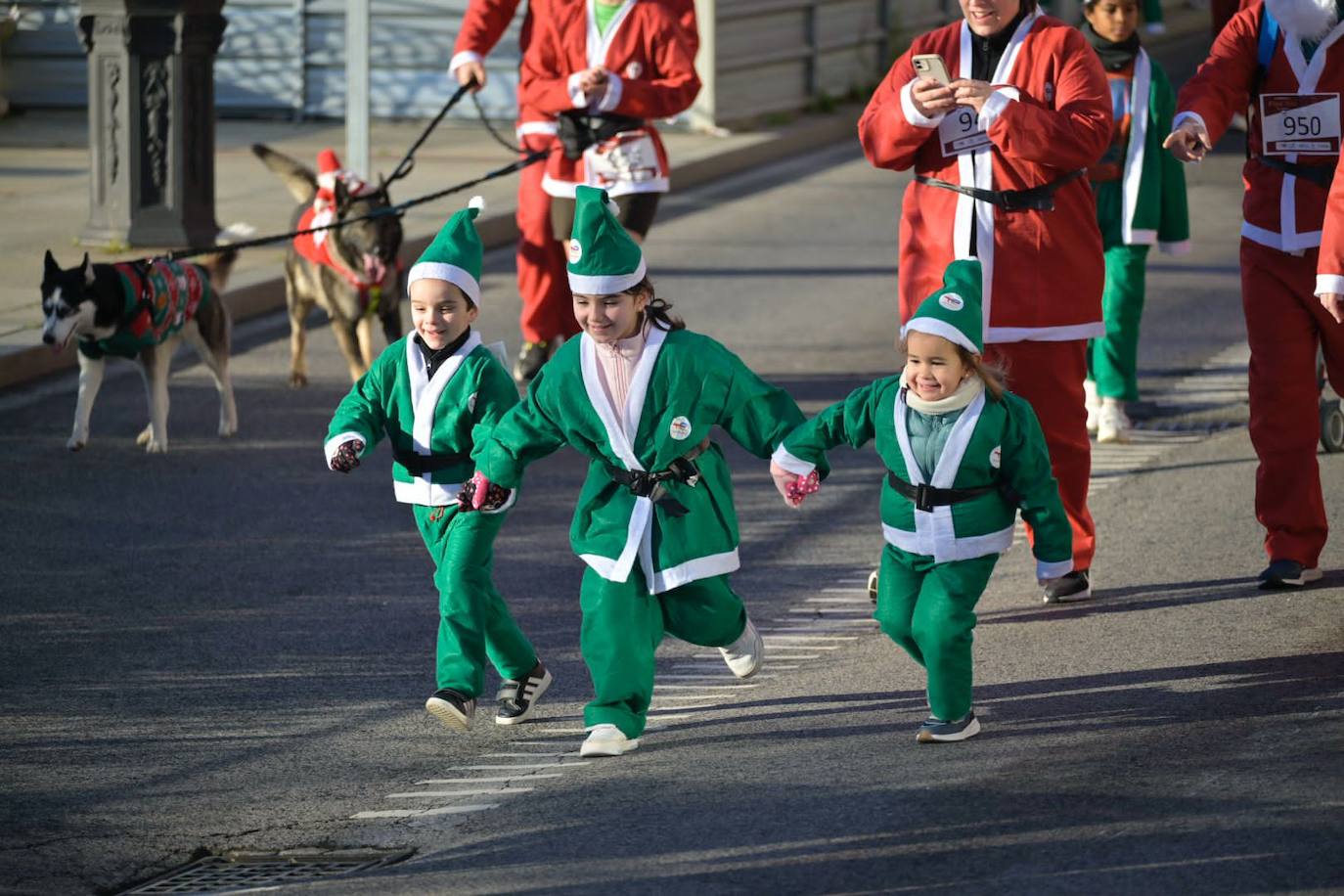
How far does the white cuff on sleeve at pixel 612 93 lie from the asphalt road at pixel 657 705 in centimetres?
181

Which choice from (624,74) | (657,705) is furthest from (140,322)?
(657,705)

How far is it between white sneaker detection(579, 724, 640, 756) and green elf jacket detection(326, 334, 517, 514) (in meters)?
0.83

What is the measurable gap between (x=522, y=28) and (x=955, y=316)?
5448 mm

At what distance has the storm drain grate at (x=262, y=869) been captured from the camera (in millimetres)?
5059

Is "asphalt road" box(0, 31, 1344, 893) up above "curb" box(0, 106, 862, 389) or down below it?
above

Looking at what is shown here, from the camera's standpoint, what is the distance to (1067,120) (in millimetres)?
6773

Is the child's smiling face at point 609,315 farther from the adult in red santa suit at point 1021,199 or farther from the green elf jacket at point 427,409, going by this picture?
the adult in red santa suit at point 1021,199

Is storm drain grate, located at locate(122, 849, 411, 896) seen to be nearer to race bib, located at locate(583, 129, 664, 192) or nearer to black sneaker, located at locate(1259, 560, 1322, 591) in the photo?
black sneaker, located at locate(1259, 560, 1322, 591)

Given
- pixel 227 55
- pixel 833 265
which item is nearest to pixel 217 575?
pixel 833 265

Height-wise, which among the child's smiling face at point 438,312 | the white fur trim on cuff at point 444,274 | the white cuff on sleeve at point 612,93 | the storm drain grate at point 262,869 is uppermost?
the white fur trim on cuff at point 444,274

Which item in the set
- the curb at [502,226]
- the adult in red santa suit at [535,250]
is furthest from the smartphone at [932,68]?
the curb at [502,226]

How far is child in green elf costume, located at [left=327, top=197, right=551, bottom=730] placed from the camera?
614cm

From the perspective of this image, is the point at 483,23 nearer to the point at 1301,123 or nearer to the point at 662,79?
the point at 662,79

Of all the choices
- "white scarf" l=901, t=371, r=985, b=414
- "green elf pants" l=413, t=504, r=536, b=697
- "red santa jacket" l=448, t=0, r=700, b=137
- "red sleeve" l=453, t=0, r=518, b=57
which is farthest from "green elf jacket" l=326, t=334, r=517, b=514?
"red sleeve" l=453, t=0, r=518, b=57
